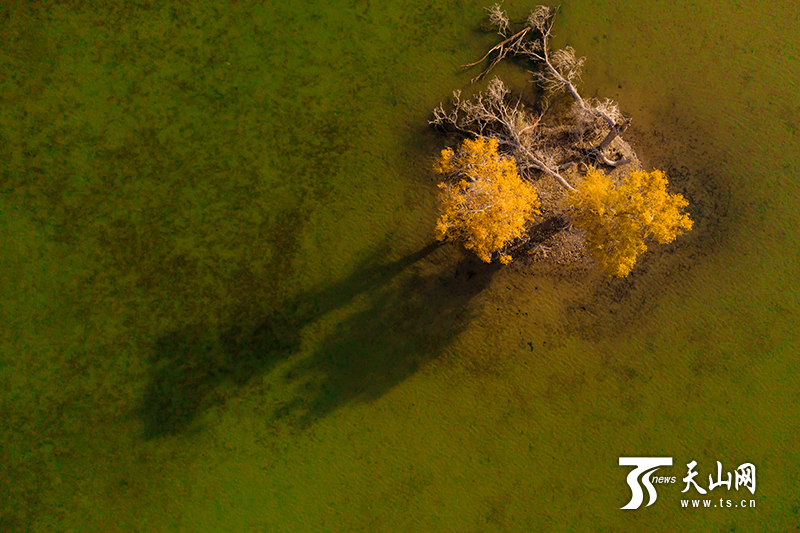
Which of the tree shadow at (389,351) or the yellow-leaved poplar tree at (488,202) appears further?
the tree shadow at (389,351)

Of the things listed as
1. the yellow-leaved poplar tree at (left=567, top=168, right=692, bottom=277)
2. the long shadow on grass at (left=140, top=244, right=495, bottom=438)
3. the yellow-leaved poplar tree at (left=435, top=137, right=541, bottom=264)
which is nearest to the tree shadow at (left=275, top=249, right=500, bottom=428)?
the long shadow on grass at (left=140, top=244, right=495, bottom=438)

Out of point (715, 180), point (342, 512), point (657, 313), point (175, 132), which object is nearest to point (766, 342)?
point (657, 313)

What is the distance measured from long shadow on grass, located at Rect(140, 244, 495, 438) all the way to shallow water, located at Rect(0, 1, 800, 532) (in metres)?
0.04

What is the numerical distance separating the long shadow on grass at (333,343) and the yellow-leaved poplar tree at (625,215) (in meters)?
2.18

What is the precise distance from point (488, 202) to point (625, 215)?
2330mm

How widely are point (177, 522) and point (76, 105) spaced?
28.2 ft

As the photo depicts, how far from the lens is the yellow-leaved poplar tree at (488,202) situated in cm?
781

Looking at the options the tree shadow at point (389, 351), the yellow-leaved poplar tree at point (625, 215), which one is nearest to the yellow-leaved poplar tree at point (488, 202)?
the yellow-leaved poplar tree at point (625, 215)


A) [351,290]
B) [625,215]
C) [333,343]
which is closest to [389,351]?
[333,343]

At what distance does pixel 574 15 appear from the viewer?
363 inches

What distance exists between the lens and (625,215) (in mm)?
7816

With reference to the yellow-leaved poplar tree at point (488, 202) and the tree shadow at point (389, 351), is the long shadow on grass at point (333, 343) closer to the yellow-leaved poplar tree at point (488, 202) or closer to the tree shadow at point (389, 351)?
the tree shadow at point (389, 351)

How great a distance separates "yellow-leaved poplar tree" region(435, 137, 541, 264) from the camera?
781cm

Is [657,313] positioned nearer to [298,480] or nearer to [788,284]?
[788,284]
